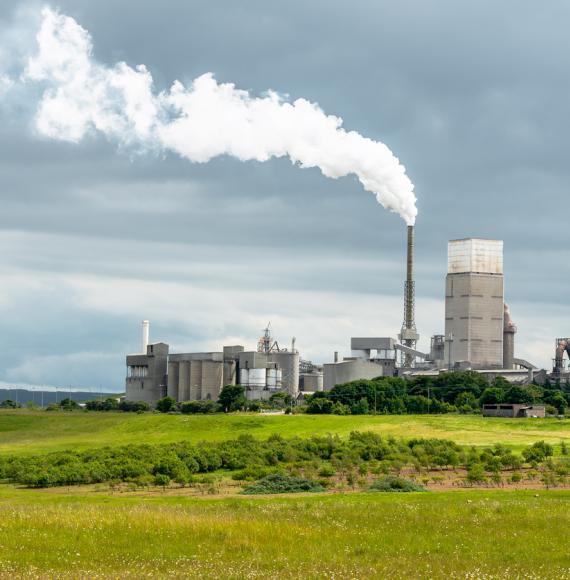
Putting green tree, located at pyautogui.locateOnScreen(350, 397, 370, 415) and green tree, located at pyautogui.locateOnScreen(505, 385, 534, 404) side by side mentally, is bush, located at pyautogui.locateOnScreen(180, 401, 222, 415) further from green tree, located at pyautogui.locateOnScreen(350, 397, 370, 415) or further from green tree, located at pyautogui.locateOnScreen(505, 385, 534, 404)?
green tree, located at pyautogui.locateOnScreen(505, 385, 534, 404)

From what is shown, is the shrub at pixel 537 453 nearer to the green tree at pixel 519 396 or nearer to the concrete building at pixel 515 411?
the concrete building at pixel 515 411

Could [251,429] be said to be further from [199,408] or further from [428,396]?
[199,408]

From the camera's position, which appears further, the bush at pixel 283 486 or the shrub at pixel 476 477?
the shrub at pixel 476 477

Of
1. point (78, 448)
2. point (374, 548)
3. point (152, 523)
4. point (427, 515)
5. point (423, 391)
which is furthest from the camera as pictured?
point (423, 391)

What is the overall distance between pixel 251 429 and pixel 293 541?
332 feet

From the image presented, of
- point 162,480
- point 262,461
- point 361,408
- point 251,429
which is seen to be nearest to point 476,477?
point 162,480

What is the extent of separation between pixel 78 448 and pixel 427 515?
84018mm

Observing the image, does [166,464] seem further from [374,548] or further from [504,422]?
[504,422]

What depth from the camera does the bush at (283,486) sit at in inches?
2484

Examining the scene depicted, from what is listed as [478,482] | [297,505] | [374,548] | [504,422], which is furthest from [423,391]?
[374,548]

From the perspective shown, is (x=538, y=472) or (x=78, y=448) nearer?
(x=538, y=472)

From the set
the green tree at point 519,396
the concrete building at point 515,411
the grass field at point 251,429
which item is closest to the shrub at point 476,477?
the grass field at point 251,429

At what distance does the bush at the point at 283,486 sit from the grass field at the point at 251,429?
151 ft

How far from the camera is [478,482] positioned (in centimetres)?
6862
